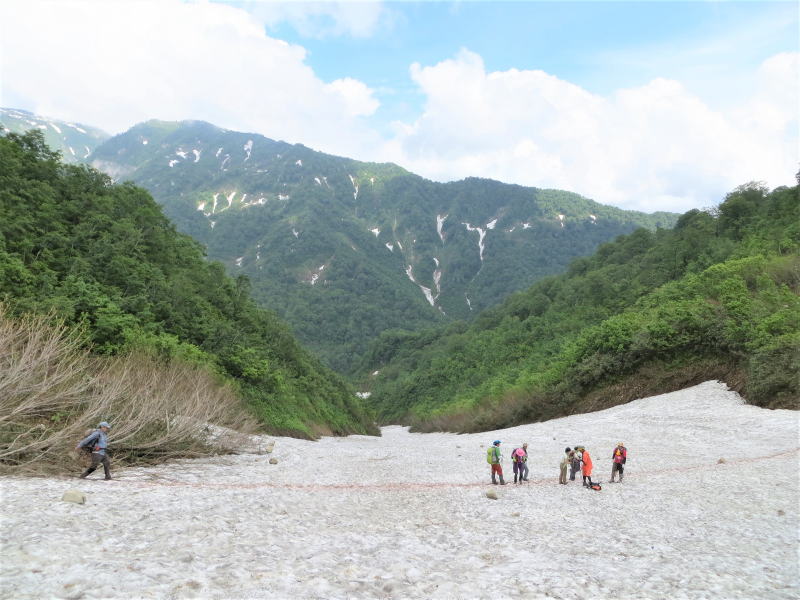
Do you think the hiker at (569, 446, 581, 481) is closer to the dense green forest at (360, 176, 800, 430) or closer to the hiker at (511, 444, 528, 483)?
the hiker at (511, 444, 528, 483)

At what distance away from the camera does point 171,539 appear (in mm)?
8586

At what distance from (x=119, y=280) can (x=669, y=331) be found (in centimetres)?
4489

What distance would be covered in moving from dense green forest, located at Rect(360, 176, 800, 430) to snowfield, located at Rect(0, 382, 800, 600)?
18715 millimetres

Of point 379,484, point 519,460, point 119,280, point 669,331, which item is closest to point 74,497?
point 379,484

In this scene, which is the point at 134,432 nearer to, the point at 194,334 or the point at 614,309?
the point at 194,334

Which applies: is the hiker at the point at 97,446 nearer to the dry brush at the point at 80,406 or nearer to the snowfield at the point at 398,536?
the snowfield at the point at 398,536

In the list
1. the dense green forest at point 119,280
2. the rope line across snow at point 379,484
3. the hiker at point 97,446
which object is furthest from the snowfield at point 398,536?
the dense green forest at point 119,280

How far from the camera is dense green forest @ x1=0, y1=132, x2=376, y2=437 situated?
82.3ft

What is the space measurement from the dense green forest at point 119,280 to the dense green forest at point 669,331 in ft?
86.5

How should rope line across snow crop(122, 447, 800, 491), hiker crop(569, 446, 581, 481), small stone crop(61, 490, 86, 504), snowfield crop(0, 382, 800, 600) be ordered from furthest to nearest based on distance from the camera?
hiker crop(569, 446, 581, 481)
rope line across snow crop(122, 447, 800, 491)
small stone crop(61, 490, 86, 504)
snowfield crop(0, 382, 800, 600)

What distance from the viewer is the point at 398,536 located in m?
A: 10.4

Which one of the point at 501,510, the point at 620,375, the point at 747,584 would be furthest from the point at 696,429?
the point at 747,584

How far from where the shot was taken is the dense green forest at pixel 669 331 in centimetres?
3391

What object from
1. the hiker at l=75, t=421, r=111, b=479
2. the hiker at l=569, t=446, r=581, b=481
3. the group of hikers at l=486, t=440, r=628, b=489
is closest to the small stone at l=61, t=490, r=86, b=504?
the hiker at l=75, t=421, r=111, b=479
